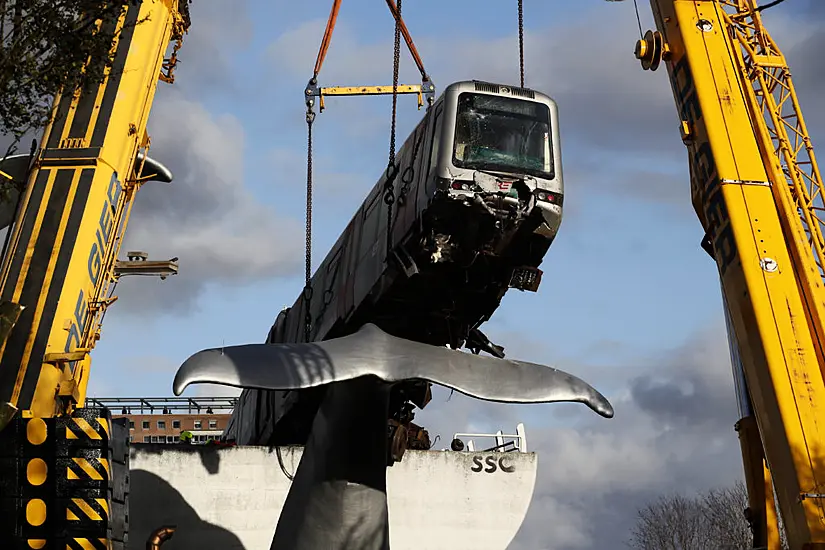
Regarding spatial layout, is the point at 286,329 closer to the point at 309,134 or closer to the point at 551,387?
the point at 309,134

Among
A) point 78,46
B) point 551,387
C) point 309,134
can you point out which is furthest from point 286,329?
point 551,387

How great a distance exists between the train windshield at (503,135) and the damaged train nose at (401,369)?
2394 mm

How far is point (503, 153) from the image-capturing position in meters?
12.1

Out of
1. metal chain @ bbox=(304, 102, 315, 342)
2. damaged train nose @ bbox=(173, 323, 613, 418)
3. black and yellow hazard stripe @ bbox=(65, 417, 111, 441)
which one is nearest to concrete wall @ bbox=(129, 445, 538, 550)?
metal chain @ bbox=(304, 102, 315, 342)

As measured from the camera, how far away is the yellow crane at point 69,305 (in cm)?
1303

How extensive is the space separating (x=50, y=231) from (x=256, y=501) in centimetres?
924

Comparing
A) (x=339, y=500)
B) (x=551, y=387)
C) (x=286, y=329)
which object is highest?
(x=286, y=329)

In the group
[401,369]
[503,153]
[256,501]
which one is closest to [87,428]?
[401,369]

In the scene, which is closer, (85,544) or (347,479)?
(347,479)

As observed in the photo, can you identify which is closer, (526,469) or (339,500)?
(339,500)

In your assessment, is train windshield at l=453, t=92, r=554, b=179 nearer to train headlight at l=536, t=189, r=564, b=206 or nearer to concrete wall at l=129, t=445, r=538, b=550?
train headlight at l=536, t=189, r=564, b=206

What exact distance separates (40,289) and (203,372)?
5.36 metres

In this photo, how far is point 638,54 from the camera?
62.6 ft

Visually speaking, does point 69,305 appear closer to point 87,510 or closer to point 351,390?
point 87,510
